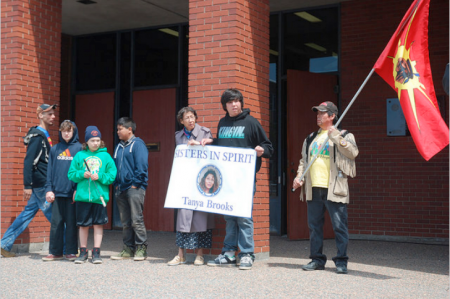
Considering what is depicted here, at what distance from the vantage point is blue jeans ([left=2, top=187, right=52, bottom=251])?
807 centimetres

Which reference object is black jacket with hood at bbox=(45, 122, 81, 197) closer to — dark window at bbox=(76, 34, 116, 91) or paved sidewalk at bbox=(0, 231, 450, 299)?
paved sidewalk at bbox=(0, 231, 450, 299)

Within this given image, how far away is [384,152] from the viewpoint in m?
10.6

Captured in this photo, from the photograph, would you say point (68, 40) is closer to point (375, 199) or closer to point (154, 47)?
point (154, 47)

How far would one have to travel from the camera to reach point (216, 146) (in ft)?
23.1

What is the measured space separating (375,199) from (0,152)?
6.41 meters

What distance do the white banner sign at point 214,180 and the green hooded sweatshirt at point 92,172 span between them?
842 mm

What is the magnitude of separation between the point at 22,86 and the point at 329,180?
502 centimetres

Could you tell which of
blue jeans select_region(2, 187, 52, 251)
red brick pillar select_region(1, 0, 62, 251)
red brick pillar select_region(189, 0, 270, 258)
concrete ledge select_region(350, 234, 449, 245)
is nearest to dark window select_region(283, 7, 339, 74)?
concrete ledge select_region(350, 234, 449, 245)

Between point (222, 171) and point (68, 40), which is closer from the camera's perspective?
point (222, 171)

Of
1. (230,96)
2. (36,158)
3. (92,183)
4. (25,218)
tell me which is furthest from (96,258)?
(230,96)

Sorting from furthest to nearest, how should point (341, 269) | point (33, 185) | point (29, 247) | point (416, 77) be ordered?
point (29, 247) < point (33, 185) < point (341, 269) < point (416, 77)

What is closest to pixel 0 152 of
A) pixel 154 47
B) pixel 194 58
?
pixel 194 58

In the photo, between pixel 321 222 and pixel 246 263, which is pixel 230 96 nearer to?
pixel 321 222

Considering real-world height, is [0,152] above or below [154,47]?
below
